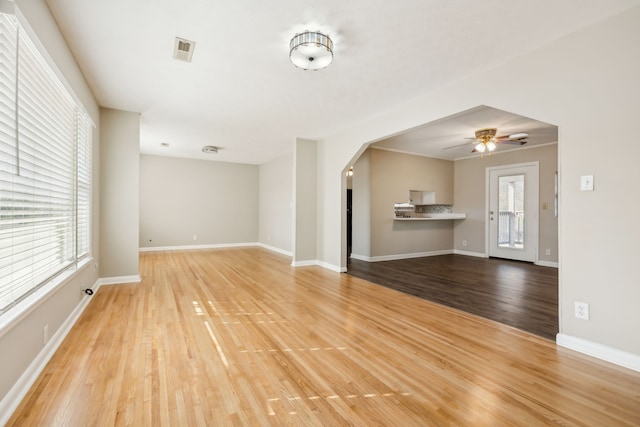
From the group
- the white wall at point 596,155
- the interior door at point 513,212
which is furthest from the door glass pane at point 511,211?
the white wall at point 596,155

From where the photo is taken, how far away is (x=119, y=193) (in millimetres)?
4289

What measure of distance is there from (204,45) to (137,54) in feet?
2.44

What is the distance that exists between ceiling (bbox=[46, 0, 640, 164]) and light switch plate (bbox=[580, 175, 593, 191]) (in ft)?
3.89

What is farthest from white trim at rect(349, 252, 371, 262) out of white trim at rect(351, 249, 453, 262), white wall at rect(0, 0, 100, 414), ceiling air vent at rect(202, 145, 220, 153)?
white wall at rect(0, 0, 100, 414)

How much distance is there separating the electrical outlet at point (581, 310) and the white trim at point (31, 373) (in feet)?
12.4

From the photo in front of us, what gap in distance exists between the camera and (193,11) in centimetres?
218

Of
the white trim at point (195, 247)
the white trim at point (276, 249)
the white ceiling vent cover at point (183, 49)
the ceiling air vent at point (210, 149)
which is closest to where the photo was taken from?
the white ceiling vent cover at point (183, 49)

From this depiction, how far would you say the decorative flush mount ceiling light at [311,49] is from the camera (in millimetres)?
2396

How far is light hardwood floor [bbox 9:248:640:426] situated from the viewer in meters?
1.57

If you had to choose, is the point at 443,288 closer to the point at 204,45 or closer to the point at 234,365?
the point at 234,365

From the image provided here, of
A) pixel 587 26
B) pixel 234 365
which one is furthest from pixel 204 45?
pixel 587 26

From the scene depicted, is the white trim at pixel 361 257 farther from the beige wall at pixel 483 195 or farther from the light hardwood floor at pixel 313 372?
the light hardwood floor at pixel 313 372

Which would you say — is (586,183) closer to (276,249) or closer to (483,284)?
(483,284)

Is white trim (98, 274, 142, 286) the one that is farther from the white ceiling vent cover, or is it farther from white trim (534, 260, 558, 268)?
white trim (534, 260, 558, 268)
